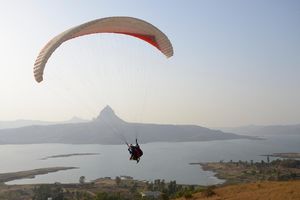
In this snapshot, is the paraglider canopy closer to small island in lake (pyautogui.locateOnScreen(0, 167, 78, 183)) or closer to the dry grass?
the dry grass

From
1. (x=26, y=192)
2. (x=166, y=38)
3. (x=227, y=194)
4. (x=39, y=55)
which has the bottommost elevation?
(x=26, y=192)

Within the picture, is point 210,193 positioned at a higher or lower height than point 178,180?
higher

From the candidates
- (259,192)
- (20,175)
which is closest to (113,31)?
(259,192)

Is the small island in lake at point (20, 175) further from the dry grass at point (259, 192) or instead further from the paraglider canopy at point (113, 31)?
the paraglider canopy at point (113, 31)

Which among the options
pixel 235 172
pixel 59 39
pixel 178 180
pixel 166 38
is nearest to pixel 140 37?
pixel 166 38

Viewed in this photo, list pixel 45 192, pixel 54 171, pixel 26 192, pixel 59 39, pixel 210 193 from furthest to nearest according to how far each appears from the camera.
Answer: pixel 54 171
pixel 26 192
pixel 45 192
pixel 210 193
pixel 59 39

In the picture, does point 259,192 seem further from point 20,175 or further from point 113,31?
point 20,175

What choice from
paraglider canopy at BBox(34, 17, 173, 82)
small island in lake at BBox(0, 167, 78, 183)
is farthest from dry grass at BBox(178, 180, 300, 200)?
small island in lake at BBox(0, 167, 78, 183)

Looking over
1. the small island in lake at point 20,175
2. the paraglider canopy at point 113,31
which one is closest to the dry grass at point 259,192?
the paraglider canopy at point 113,31

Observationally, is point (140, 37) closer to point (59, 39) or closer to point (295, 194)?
point (59, 39)
